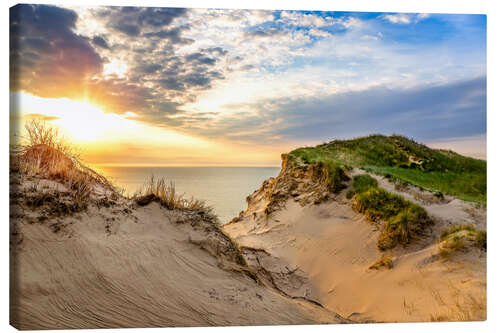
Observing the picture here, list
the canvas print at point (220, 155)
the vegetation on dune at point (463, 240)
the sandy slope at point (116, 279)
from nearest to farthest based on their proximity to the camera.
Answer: the sandy slope at point (116, 279)
the canvas print at point (220, 155)
the vegetation on dune at point (463, 240)

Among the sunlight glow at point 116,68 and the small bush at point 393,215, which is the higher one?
the sunlight glow at point 116,68

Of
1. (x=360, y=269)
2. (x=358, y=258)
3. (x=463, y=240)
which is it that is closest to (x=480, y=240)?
(x=463, y=240)

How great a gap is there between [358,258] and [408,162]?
4.14 meters

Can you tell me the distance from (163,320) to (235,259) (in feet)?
3.53

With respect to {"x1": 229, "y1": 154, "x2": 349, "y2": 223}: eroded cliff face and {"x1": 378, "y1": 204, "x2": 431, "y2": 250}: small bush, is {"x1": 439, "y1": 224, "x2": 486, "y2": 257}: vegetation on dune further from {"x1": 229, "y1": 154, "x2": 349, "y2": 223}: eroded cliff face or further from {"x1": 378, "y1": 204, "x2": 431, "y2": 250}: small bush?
{"x1": 229, "y1": 154, "x2": 349, "y2": 223}: eroded cliff face

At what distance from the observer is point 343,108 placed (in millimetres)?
5121

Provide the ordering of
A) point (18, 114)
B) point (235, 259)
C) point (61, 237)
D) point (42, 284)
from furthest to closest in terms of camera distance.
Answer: point (235, 259)
point (18, 114)
point (61, 237)
point (42, 284)

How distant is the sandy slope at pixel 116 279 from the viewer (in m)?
2.88

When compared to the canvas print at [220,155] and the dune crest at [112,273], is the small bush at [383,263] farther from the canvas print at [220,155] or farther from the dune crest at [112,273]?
the dune crest at [112,273]

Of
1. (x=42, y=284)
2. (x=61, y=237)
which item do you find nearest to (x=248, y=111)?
(x=61, y=237)

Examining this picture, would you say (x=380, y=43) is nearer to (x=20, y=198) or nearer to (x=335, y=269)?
(x=335, y=269)

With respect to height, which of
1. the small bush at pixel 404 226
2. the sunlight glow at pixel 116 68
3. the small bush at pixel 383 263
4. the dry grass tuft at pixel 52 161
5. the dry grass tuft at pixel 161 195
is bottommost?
the small bush at pixel 383 263

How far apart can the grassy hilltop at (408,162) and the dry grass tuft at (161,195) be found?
3.80 meters

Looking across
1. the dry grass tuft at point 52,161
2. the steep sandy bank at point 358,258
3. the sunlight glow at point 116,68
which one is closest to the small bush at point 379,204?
the steep sandy bank at point 358,258
